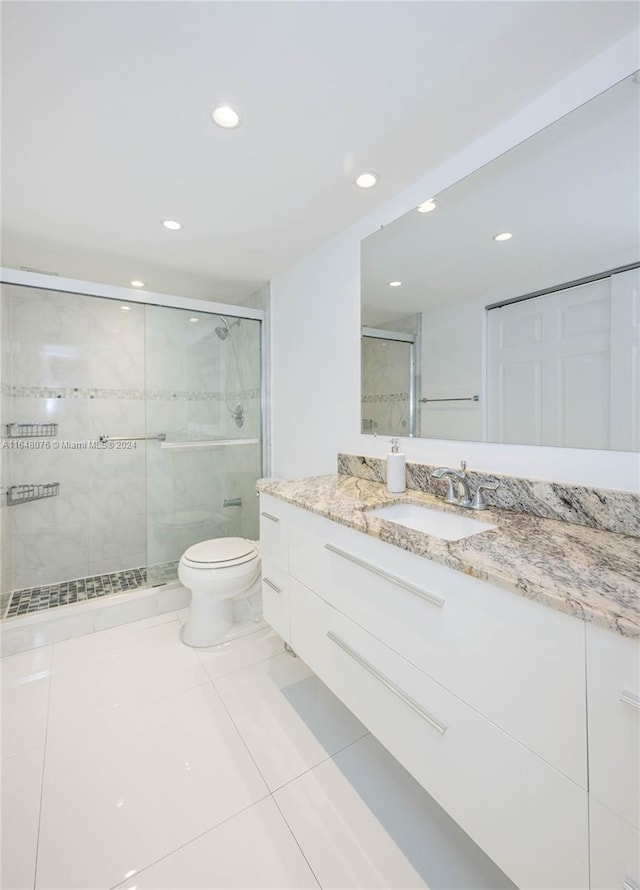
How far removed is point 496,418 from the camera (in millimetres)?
1377

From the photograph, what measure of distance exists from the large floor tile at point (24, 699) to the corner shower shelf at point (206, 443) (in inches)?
51.5

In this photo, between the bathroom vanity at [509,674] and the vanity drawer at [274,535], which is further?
the vanity drawer at [274,535]

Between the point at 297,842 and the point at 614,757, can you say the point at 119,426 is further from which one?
the point at 614,757

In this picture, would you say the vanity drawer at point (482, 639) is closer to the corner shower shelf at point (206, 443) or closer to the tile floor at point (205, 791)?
the tile floor at point (205, 791)

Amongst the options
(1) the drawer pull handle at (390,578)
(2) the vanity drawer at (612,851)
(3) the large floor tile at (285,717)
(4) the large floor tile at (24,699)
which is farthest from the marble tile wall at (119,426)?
(2) the vanity drawer at (612,851)

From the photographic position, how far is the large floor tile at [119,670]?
1635mm

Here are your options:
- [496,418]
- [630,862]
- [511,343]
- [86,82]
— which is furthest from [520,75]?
[630,862]

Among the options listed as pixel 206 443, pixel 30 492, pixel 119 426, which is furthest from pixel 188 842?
pixel 119 426

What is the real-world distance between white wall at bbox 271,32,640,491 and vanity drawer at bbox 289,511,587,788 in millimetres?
591

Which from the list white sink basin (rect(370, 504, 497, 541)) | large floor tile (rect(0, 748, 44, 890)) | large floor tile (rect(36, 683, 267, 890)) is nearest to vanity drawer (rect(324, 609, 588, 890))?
white sink basin (rect(370, 504, 497, 541))

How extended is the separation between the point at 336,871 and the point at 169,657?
3.97 ft

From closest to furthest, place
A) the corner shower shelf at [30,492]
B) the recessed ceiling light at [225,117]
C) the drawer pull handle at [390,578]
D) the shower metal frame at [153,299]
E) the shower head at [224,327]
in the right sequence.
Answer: the drawer pull handle at [390,578], the recessed ceiling light at [225,117], the shower metal frame at [153,299], the corner shower shelf at [30,492], the shower head at [224,327]

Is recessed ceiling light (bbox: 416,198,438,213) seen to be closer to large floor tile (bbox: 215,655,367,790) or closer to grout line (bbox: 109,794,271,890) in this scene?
large floor tile (bbox: 215,655,367,790)

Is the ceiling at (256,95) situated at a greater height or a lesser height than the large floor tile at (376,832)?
greater
